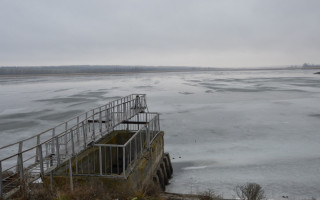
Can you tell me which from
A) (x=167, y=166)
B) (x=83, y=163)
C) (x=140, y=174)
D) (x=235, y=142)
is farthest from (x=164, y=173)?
(x=235, y=142)

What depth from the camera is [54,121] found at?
23.1 m

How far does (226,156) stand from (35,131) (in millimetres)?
12881

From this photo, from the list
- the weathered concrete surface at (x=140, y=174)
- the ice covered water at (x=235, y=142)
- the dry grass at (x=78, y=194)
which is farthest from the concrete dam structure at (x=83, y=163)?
the ice covered water at (x=235, y=142)

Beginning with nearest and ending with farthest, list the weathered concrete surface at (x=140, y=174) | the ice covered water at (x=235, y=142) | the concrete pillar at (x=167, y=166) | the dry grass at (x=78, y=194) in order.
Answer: the dry grass at (x=78, y=194) < the weathered concrete surface at (x=140, y=174) < the ice covered water at (x=235, y=142) < the concrete pillar at (x=167, y=166)

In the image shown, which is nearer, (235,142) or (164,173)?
(164,173)

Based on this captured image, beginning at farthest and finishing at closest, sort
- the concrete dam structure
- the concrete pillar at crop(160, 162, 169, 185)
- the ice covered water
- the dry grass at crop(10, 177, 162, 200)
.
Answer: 1. the concrete pillar at crop(160, 162, 169, 185)
2. the ice covered water
3. the concrete dam structure
4. the dry grass at crop(10, 177, 162, 200)

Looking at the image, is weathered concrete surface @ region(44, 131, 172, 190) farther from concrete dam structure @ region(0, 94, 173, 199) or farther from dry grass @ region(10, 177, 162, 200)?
dry grass @ region(10, 177, 162, 200)

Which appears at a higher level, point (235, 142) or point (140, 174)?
point (140, 174)

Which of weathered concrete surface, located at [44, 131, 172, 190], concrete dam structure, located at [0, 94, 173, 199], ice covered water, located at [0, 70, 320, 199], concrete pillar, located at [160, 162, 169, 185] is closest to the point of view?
concrete dam structure, located at [0, 94, 173, 199]

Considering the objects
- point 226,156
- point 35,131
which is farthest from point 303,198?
point 35,131

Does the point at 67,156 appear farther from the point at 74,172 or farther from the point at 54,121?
the point at 54,121

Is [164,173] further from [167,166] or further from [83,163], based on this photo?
[83,163]

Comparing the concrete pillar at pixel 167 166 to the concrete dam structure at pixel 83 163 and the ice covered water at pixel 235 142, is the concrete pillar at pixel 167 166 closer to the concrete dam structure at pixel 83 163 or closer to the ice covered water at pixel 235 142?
the concrete dam structure at pixel 83 163

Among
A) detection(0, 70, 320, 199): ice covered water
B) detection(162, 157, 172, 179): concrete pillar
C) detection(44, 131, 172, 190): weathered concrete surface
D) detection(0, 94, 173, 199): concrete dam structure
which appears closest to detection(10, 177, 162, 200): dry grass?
detection(0, 94, 173, 199): concrete dam structure
